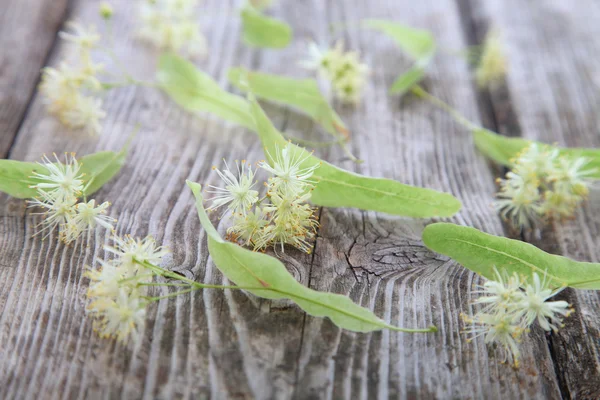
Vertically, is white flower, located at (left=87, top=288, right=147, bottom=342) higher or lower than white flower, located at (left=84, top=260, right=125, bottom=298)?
lower

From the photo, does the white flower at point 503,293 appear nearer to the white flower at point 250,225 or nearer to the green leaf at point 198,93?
the white flower at point 250,225

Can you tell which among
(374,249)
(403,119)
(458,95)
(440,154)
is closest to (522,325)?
(374,249)

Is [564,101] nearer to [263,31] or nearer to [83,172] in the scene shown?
[263,31]

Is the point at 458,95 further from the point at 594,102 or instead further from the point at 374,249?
the point at 374,249

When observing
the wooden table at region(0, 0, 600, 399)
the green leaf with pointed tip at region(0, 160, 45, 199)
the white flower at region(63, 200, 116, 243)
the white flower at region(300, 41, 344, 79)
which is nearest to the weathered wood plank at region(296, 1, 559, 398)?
the wooden table at region(0, 0, 600, 399)

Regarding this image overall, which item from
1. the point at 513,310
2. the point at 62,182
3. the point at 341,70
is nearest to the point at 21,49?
the point at 62,182

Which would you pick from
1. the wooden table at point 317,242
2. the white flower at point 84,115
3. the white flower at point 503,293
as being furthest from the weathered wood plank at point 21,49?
the white flower at point 503,293

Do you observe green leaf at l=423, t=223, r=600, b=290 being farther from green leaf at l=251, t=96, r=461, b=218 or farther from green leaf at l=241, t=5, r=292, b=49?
green leaf at l=241, t=5, r=292, b=49
